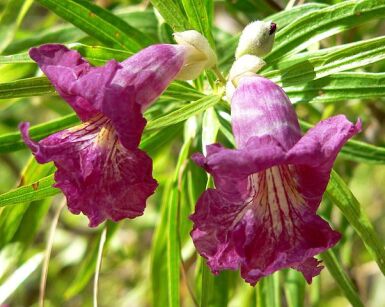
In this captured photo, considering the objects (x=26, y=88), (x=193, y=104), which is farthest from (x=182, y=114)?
(x=26, y=88)

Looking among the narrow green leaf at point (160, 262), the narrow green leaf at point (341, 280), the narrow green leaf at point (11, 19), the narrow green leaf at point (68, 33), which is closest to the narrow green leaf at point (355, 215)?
the narrow green leaf at point (341, 280)

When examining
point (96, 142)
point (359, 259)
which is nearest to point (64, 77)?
point (96, 142)

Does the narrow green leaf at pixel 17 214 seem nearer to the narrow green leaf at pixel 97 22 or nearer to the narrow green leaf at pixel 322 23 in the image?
the narrow green leaf at pixel 97 22

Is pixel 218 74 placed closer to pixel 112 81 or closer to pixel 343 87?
pixel 343 87

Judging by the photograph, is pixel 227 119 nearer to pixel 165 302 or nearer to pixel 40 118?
pixel 165 302

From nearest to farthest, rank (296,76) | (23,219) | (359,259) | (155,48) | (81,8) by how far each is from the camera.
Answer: (155,48), (296,76), (81,8), (23,219), (359,259)

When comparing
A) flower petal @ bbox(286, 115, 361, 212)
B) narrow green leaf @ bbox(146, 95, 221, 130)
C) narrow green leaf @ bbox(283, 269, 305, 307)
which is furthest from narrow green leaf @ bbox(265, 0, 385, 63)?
narrow green leaf @ bbox(283, 269, 305, 307)
